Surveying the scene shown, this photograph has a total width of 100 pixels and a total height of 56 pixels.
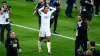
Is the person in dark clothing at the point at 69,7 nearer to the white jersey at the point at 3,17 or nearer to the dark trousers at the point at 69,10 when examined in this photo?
the dark trousers at the point at 69,10

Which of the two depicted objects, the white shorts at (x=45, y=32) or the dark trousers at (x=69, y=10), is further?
the dark trousers at (x=69, y=10)

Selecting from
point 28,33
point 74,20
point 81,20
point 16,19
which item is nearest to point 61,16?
point 74,20

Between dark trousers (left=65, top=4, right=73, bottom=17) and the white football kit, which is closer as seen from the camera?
the white football kit

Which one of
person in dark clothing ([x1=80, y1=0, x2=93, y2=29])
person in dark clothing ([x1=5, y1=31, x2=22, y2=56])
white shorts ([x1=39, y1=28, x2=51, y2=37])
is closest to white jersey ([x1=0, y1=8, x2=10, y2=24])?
white shorts ([x1=39, y1=28, x2=51, y2=37])

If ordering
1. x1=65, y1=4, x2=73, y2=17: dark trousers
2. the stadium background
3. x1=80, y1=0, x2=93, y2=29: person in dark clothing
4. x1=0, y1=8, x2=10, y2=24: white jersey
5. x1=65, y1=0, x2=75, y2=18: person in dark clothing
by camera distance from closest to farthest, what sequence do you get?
x1=0, y1=8, x2=10, y2=24: white jersey
the stadium background
x1=80, y1=0, x2=93, y2=29: person in dark clothing
x1=65, y1=0, x2=75, y2=18: person in dark clothing
x1=65, y1=4, x2=73, y2=17: dark trousers

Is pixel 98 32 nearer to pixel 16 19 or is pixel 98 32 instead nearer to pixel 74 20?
pixel 74 20

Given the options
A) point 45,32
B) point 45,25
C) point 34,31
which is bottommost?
point 34,31

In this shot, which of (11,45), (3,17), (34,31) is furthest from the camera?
(34,31)

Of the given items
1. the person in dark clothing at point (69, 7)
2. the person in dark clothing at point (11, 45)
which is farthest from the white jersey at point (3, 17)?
the person in dark clothing at point (69, 7)

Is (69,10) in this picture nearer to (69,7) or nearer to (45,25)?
(69,7)

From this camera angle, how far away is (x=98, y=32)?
24.6 m

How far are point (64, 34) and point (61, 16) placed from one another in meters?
4.72

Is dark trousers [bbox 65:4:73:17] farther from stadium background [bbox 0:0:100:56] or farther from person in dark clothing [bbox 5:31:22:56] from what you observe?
person in dark clothing [bbox 5:31:22:56]

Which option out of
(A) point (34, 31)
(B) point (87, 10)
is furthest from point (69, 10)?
(A) point (34, 31)
